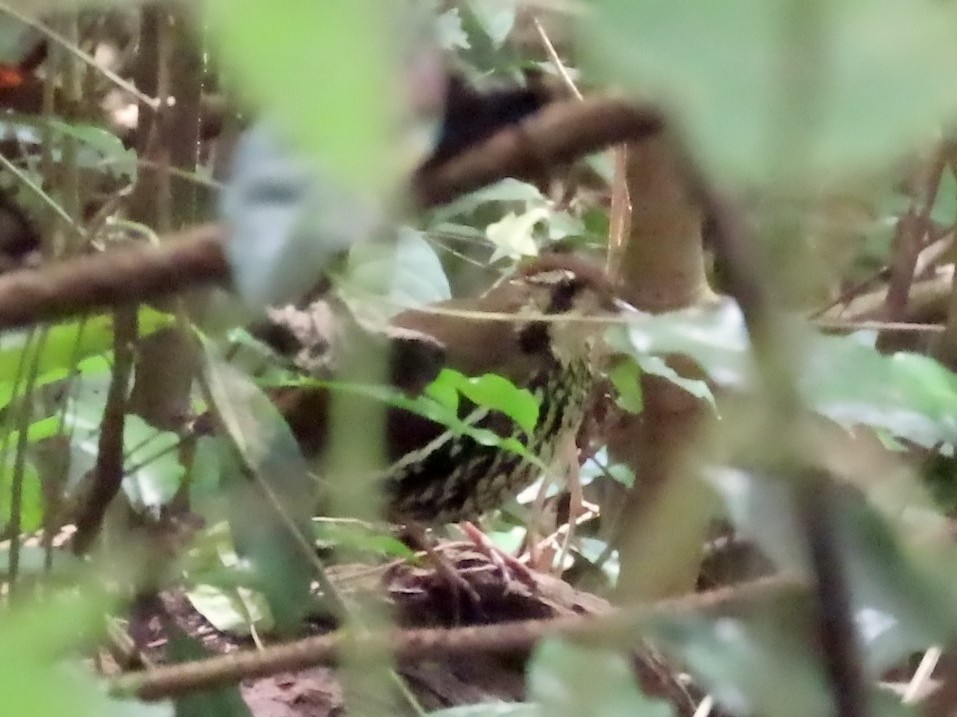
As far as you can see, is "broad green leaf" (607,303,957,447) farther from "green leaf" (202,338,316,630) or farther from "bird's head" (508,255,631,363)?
"bird's head" (508,255,631,363)

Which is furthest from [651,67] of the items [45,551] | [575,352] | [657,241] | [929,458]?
[575,352]

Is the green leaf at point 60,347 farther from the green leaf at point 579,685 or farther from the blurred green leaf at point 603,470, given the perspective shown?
the blurred green leaf at point 603,470

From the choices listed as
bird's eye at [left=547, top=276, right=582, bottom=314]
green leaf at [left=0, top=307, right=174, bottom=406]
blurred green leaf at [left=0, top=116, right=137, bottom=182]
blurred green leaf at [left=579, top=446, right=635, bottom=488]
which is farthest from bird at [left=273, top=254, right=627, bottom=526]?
green leaf at [left=0, top=307, right=174, bottom=406]

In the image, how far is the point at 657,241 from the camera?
48.5 inches

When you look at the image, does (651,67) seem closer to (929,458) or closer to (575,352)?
(929,458)

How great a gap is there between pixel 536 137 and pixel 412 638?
0.26 meters

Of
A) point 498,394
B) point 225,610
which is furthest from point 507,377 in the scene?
point 498,394

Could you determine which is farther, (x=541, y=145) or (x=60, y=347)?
(x=60, y=347)

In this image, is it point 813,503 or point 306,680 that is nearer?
point 813,503

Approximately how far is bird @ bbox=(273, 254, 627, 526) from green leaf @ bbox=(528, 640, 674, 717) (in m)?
0.77

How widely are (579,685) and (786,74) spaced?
174mm

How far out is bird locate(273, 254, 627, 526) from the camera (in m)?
1.18

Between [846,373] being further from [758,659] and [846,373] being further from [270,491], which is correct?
[270,491]

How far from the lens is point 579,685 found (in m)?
0.25
